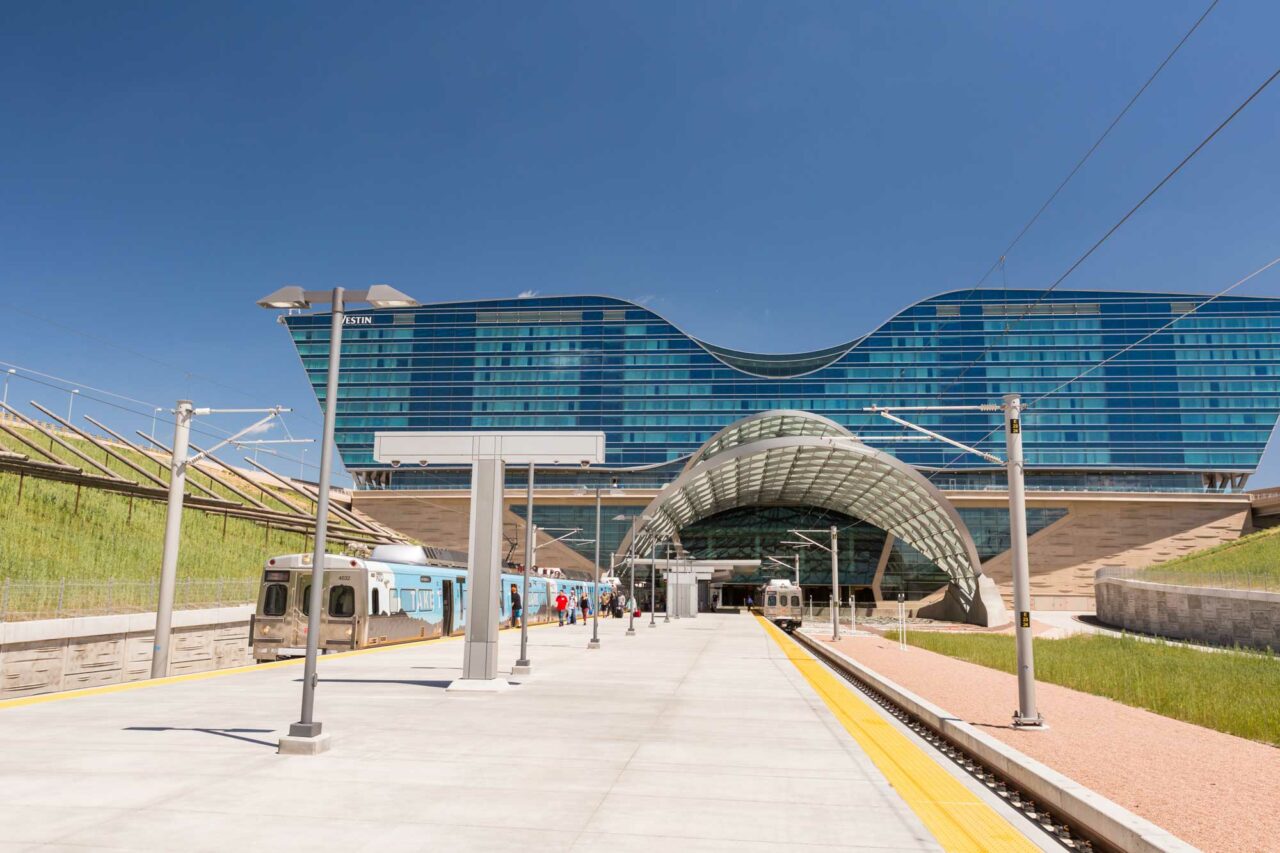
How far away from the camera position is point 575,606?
56.7m

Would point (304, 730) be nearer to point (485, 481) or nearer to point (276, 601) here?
point (485, 481)

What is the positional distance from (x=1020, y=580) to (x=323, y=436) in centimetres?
964

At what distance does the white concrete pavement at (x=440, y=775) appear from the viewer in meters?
6.05

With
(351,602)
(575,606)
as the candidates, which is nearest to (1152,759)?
(351,602)

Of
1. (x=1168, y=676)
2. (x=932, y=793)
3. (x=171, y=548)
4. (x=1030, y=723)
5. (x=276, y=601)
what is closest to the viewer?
(x=932, y=793)

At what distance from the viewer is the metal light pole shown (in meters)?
8.98

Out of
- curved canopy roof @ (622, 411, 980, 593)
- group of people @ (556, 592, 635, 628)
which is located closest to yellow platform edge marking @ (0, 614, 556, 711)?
group of people @ (556, 592, 635, 628)

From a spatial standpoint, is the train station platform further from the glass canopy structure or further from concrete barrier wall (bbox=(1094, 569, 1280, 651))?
the glass canopy structure

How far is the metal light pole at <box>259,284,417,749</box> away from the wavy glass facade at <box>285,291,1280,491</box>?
94.9m

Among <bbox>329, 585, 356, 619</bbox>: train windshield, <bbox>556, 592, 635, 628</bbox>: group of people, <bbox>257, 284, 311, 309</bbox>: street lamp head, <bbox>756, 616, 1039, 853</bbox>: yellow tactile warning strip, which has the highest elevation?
<bbox>257, 284, 311, 309</bbox>: street lamp head

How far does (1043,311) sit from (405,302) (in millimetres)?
121730

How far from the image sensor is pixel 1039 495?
3401 inches

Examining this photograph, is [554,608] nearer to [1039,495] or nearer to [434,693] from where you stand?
[434,693]

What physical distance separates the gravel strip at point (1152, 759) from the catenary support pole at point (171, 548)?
1501cm
